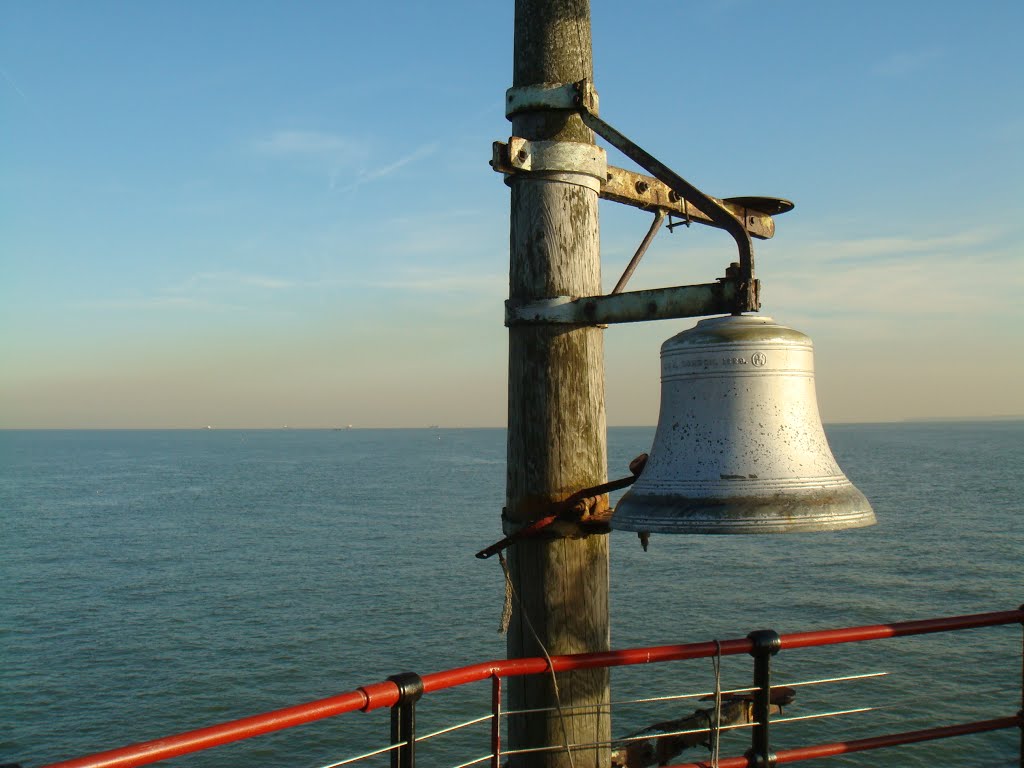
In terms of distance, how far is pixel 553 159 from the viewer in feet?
11.2

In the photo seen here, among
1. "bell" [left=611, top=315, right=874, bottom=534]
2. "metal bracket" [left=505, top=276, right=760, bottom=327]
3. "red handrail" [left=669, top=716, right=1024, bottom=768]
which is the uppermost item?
"metal bracket" [left=505, top=276, right=760, bottom=327]

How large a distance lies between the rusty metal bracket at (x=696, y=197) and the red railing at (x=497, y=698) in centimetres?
118

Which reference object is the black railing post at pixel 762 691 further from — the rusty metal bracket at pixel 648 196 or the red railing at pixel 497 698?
the rusty metal bracket at pixel 648 196

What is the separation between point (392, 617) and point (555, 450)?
26963mm

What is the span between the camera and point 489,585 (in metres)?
33.8

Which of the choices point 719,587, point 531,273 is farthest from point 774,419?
point 719,587

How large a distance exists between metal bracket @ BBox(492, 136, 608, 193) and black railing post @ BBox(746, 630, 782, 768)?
1.86 meters

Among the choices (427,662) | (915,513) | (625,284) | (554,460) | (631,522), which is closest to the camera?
(631,522)

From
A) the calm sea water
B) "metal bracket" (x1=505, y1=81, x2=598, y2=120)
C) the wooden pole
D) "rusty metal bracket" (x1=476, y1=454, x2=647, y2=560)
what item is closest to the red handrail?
the wooden pole

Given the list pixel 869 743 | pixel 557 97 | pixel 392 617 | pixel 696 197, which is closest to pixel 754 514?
pixel 696 197

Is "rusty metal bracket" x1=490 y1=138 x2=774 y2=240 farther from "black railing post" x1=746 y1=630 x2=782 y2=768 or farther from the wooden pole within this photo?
"black railing post" x1=746 y1=630 x2=782 y2=768

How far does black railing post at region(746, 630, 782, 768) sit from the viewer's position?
150 inches

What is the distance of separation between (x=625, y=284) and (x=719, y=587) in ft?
99.8

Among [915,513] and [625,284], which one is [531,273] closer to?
[625,284]
